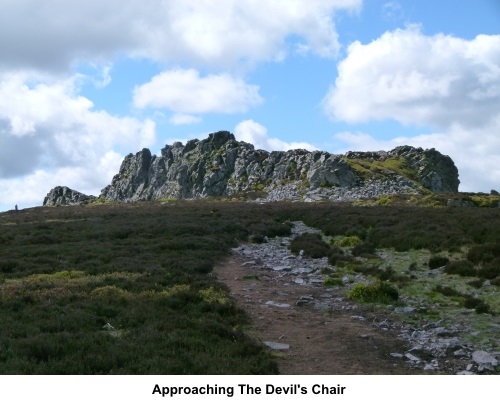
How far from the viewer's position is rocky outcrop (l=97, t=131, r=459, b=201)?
96.6 metres

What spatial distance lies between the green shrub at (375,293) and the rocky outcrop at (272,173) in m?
65.9

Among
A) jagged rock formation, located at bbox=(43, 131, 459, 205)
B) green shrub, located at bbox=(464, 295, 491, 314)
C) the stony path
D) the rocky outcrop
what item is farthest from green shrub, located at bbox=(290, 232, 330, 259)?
the rocky outcrop

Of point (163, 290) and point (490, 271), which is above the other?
point (490, 271)

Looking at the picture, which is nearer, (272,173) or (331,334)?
(331,334)

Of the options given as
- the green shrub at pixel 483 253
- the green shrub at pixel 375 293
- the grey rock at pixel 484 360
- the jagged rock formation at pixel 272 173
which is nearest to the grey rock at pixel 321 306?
the green shrub at pixel 375 293

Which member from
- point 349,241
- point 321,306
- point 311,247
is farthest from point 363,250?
point 321,306

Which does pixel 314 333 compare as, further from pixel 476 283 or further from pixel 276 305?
pixel 476 283

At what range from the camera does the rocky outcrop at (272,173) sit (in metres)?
96.6

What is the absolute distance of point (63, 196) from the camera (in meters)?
154

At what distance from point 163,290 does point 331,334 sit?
259 inches

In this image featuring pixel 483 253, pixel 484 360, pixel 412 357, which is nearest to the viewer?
pixel 484 360

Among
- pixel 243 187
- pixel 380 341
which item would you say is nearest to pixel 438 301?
pixel 380 341

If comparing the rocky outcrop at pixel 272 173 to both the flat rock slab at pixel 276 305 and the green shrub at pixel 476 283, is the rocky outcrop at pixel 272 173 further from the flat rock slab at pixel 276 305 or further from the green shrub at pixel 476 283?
the flat rock slab at pixel 276 305

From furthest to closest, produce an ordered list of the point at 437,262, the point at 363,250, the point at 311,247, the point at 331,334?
the point at 311,247 → the point at 363,250 → the point at 437,262 → the point at 331,334
